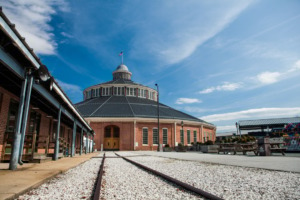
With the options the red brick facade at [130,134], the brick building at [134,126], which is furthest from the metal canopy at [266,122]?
the red brick facade at [130,134]

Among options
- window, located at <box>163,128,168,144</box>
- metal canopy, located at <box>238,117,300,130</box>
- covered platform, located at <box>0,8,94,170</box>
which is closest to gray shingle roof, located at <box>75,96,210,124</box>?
window, located at <box>163,128,168,144</box>

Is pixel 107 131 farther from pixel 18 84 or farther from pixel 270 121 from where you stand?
pixel 270 121

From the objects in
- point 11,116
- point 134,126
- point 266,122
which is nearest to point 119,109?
point 134,126

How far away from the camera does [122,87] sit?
172 feet

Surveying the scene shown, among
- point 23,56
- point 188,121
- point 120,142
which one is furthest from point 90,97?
point 23,56

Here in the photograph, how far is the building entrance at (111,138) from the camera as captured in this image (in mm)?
38206

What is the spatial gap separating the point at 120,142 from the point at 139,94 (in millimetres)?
18923

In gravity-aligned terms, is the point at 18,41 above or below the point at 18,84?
above

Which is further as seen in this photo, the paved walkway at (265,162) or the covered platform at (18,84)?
the paved walkway at (265,162)

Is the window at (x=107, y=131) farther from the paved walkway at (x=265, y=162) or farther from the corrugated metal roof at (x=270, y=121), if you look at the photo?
the corrugated metal roof at (x=270, y=121)

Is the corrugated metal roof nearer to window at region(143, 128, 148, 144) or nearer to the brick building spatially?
the brick building

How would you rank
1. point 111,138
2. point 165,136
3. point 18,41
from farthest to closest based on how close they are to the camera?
point 165,136
point 111,138
point 18,41

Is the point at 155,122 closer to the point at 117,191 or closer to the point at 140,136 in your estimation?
the point at 140,136

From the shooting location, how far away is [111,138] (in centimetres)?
3841
